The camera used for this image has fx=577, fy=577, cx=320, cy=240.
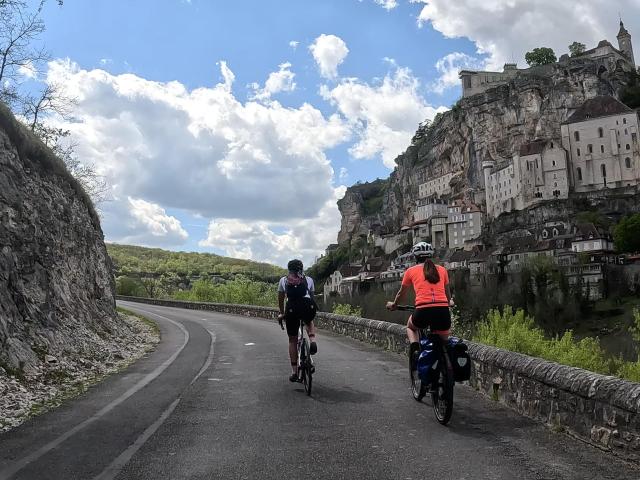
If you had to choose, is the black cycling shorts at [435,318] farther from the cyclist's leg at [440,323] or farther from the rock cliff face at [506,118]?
the rock cliff face at [506,118]

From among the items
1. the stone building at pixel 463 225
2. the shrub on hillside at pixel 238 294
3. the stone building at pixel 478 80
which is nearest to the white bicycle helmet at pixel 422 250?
the shrub on hillside at pixel 238 294

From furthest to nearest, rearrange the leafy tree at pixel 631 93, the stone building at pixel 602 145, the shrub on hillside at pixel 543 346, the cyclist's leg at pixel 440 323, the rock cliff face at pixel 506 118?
1. the rock cliff face at pixel 506 118
2. the leafy tree at pixel 631 93
3. the stone building at pixel 602 145
4. the shrub on hillside at pixel 543 346
5. the cyclist's leg at pixel 440 323

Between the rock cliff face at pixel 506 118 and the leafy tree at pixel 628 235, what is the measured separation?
43708 millimetres

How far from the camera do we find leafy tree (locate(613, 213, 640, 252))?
297 feet

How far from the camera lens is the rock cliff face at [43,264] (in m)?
11.4

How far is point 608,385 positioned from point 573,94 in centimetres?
14496

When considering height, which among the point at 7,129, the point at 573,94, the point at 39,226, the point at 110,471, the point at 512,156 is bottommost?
the point at 110,471

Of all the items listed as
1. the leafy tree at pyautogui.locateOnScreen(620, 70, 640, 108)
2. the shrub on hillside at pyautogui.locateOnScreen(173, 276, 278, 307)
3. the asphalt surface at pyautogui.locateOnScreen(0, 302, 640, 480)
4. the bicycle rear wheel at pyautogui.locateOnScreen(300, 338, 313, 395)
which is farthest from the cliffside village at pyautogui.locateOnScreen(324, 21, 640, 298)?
the asphalt surface at pyautogui.locateOnScreen(0, 302, 640, 480)

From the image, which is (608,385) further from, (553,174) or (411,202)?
(411,202)

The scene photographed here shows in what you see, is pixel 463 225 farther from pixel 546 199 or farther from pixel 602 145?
pixel 602 145

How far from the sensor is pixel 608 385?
5254 millimetres

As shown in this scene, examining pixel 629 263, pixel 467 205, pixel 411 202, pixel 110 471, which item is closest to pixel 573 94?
pixel 467 205

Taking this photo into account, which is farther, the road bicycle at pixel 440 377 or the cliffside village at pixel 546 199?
the cliffside village at pixel 546 199

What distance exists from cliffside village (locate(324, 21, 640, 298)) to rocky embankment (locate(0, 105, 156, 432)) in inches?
2941
